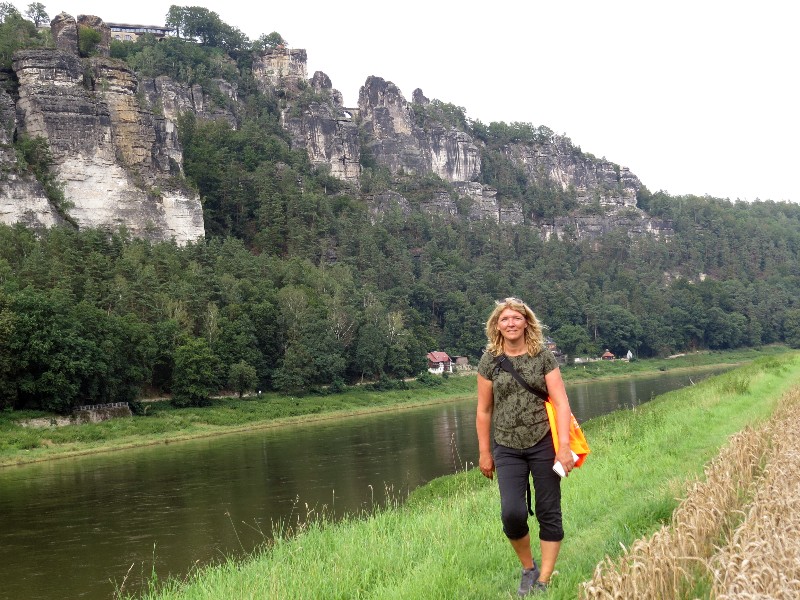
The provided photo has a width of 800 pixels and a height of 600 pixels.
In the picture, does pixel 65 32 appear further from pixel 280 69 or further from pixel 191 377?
pixel 280 69

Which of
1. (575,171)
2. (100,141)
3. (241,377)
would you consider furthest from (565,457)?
(575,171)

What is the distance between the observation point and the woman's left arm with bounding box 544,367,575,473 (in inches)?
235

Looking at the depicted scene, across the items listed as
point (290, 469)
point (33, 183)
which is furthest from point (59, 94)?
point (290, 469)

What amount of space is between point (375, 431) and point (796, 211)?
17115 cm

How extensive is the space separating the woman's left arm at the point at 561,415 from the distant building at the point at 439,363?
6766 centimetres

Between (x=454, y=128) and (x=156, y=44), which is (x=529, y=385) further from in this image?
(x=454, y=128)

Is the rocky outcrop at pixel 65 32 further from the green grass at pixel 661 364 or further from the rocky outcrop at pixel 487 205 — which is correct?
the rocky outcrop at pixel 487 205

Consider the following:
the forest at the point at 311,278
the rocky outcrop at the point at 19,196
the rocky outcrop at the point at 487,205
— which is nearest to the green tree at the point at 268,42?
the forest at the point at 311,278

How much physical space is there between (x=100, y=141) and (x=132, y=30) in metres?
63.8

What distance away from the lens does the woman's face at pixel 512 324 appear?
6.29 m

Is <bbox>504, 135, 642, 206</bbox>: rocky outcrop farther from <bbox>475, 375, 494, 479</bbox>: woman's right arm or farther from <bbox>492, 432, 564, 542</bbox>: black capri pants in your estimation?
<bbox>492, 432, 564, 542</bbox>: black capri pants

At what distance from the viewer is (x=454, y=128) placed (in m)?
145

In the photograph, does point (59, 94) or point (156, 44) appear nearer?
point (59, 94)

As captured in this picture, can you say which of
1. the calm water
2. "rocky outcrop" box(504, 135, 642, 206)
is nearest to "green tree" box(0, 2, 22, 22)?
the calm water
